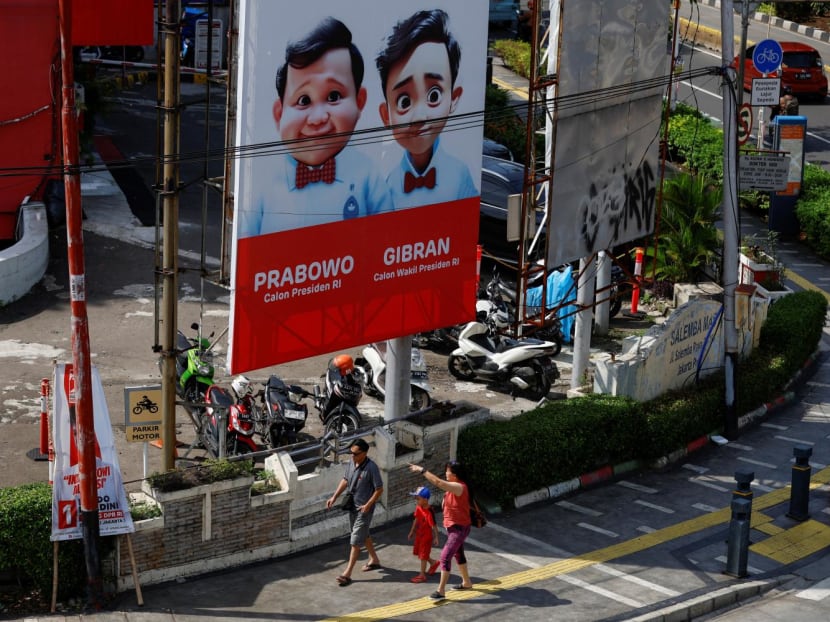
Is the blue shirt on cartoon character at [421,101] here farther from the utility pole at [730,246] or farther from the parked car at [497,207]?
the parked car at [497,207]

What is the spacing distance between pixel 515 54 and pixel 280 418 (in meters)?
30.5

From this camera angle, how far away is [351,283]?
1619 cm

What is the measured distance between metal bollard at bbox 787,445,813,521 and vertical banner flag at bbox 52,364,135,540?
27.5ft

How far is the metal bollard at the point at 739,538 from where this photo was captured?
620 inches

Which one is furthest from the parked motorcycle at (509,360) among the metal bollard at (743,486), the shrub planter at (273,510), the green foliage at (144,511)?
the green foliage at (144,511)

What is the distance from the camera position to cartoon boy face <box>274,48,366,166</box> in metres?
15.0

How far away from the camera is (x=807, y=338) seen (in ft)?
76.2

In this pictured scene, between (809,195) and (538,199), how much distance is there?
515 inches

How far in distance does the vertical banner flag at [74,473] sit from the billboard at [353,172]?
62.7 inches

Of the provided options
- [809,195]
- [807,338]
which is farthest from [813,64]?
[807,338]

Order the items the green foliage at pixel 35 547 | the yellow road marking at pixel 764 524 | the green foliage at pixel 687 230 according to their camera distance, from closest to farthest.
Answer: the green foliage at pixel 35 547, the yellow road marking at pixel 764 524, the green foliage at pixel 687 230

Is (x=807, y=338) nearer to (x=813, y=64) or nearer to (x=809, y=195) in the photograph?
(x=809, y=195)

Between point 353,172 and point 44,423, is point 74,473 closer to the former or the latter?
point 44,423

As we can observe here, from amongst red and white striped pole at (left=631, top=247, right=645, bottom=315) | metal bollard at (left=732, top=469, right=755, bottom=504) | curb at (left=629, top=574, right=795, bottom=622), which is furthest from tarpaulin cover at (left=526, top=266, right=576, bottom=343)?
curb at (left=629, top=574, right=795, bottom=622)
